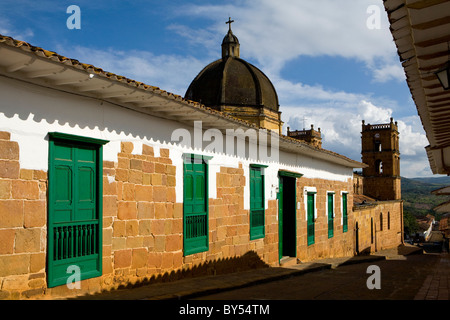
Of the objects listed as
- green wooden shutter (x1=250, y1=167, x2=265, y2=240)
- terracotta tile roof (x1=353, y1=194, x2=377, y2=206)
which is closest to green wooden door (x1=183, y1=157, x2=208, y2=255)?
green wooden shutter (x1=250, y1=167, x2=265, y2=240)

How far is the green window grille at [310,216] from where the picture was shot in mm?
15438

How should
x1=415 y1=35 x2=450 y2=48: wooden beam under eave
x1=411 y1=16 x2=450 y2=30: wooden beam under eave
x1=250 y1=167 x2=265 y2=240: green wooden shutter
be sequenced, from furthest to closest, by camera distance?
x1=250 y1=167 x2=265 y2=240: green wooden shutter → x1=415 y1=35 x2=450 y2=48: wooden beam under eave → x1=411 y1=16 x2=450 y2=30: wooden beam under eave

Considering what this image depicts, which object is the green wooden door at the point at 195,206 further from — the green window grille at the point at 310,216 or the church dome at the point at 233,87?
the church dome at the point at 233,87

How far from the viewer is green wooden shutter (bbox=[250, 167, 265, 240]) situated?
463 inches

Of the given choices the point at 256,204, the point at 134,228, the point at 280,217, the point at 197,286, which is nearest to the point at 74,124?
the point at 134,228

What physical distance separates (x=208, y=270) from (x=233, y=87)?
1586cm

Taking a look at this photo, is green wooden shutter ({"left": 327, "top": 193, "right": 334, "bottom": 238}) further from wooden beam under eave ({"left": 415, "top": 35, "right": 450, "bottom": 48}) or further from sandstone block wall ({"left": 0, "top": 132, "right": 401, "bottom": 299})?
wooden beam under eave ({"left": 415, "top": 35, "right": 450, "bottom": 48})

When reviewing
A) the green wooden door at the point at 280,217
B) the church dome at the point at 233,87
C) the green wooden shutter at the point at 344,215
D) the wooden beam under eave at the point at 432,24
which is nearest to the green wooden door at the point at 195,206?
the green wooden door at the point at 280,217

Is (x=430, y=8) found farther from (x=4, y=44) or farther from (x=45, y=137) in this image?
(x=45, y=137)

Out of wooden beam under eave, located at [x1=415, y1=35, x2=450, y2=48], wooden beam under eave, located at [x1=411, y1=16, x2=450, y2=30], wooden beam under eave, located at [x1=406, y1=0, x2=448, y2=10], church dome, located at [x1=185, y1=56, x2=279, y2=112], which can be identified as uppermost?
church dome, located at [x1=185, y1=56, x2=279, y2=112]

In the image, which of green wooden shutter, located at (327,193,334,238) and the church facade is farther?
green wooden shutter, located at (327,193,334,238)

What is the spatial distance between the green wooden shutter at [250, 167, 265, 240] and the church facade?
3cm
